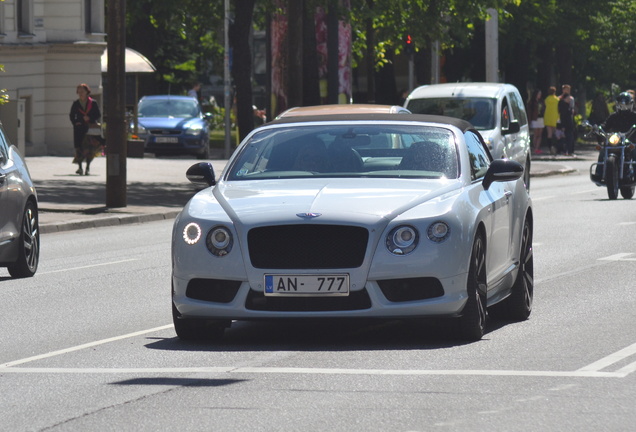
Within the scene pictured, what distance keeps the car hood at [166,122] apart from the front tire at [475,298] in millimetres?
35274

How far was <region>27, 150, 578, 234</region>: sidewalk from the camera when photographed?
24109mm

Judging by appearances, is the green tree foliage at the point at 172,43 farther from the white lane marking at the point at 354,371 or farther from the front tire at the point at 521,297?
the white lane marking at the point at 354,371

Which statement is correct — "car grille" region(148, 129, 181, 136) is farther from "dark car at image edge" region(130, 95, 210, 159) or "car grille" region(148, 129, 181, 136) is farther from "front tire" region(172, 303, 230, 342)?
"front tire" region(172, 303, 230, 342)

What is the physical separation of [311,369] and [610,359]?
1.73 m

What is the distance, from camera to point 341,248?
9828 millimetres

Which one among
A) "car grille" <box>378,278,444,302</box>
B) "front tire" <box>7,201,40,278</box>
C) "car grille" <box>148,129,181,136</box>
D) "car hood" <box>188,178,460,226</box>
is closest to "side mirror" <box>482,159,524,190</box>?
"car hood" <box>188,178,460,226</box>

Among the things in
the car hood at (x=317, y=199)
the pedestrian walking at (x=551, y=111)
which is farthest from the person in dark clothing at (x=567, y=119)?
the car hood at (x=317, y=199)

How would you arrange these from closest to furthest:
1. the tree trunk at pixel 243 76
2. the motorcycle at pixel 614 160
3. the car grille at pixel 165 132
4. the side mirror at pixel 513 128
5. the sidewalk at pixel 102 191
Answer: the sidewalk at pixel 102 191 → the side mirror at pixel 513 128 → the motorcycle at pixel 614 160 → the tree trunk at pixel 243 76 → the car grille at pixel 165 132

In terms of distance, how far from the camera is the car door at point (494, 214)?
35.1ft

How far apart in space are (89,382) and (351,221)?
192cm

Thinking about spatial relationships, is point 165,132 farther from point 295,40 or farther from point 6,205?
point 6,205

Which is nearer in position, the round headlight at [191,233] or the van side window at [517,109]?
the round headlight at [191,233]

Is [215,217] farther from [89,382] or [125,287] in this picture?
[125,287]

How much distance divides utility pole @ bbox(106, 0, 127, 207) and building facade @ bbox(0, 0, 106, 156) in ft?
51.6
